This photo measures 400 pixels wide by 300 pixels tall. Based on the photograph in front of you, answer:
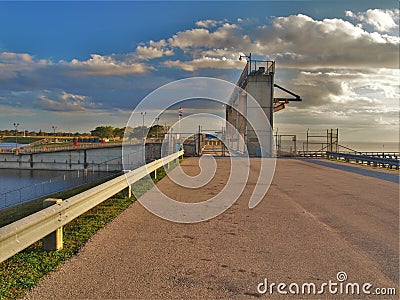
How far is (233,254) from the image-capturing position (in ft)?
17.7

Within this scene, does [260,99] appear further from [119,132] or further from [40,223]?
[119,132]

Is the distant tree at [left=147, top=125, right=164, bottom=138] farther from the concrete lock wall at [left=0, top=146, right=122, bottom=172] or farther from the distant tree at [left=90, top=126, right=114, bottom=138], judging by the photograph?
the distant tree at [left=90, top=126, right=114, bottom=138]

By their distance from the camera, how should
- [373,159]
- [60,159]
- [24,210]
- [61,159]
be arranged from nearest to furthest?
1. [24,210]
2. [373,159]
3. [61,159]
4. [60,159]

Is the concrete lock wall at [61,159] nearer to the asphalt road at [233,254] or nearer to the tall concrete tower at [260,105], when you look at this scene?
the tall concrete tower at [260,105]

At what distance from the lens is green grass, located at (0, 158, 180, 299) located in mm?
4121

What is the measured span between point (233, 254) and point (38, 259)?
2.63 metres

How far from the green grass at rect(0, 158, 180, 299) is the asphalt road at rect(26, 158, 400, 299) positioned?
0.57ft

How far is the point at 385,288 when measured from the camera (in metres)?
4.24

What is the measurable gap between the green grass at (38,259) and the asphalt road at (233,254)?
174 mm

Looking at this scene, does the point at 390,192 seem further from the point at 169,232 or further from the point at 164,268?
the point at 164,268

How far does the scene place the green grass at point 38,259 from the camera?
412 cm

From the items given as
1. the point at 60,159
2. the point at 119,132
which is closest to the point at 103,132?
the point at 119,132

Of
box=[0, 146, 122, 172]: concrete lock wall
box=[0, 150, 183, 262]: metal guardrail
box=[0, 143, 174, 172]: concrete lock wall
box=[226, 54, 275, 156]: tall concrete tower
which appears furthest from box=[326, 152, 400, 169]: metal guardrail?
box=[0, 146, 122, 172]: concrete lock wall

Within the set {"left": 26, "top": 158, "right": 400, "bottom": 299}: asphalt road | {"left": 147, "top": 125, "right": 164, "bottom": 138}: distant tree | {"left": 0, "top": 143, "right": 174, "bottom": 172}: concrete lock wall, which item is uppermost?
{"left": 147, "top": 125, "right": 164, "bottom": 138}: distant tree
